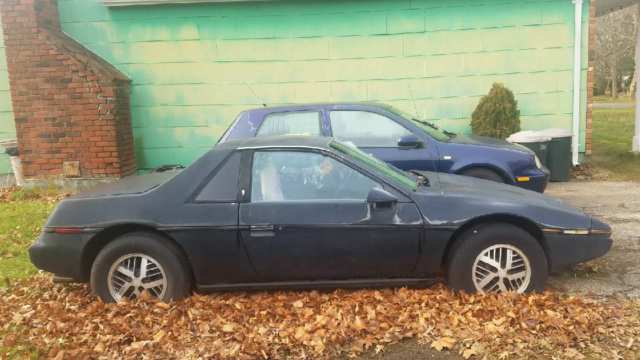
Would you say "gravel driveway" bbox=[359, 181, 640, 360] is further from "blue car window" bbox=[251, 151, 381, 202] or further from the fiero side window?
the fiero side window

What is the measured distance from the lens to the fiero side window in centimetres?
432

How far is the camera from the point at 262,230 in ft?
13.8

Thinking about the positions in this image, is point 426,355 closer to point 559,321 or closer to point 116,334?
point 559,321

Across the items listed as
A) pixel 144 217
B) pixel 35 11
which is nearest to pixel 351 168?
pixel 144 217

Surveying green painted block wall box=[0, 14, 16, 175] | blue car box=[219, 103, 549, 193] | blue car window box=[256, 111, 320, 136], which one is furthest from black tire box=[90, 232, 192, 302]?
green painted block wall box=[0, 14, 16, 175]

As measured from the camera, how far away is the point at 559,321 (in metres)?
3.81

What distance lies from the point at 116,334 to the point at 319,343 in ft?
4.77

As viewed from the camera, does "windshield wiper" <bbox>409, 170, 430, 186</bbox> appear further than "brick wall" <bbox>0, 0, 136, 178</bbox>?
No

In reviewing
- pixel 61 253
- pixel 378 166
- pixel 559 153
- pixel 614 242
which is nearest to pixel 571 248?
pixel 378 166

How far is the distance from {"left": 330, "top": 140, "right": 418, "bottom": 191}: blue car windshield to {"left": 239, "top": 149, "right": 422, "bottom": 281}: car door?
0.17 metres

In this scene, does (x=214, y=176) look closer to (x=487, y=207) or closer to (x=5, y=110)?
(x=487, y=207)

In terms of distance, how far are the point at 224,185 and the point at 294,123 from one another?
8.49ft

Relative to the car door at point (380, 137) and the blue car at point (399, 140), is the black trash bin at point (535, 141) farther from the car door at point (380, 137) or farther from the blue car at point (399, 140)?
the car door at point (380, 137)

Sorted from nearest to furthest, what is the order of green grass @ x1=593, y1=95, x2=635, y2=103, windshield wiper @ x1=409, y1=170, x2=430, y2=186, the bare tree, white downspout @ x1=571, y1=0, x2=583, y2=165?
windshield wiper @ x1=409, y1=170, x2=430, y2=186 → white downspout @ x1=571, y1=0, x2=583, y2=165 → the bare tree → green grass @ x1=593, y1=95, x2=635, y2=103
